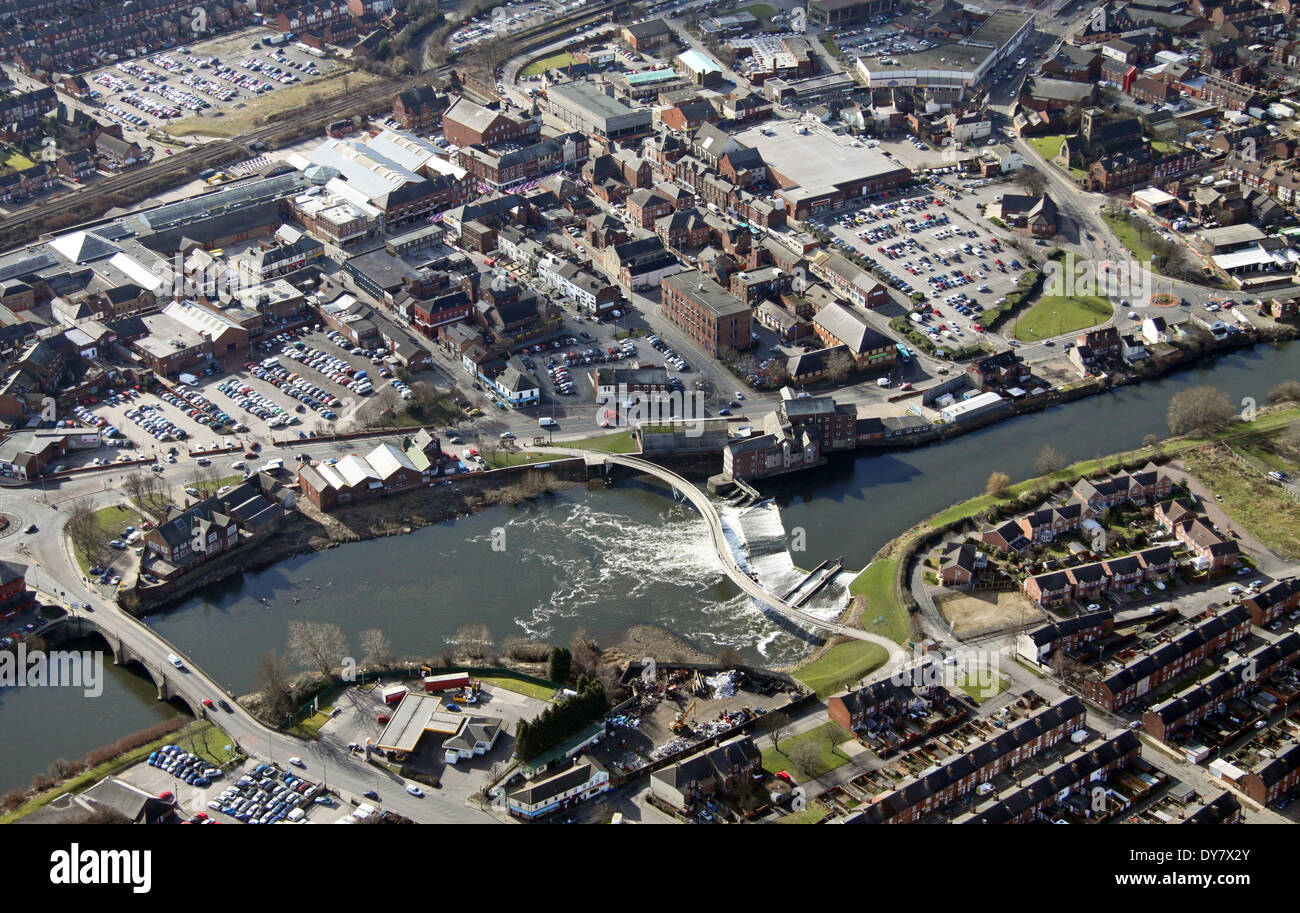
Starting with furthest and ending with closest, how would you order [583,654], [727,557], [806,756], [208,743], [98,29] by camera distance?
[98,29] → [727,557] → [583,654] → [208,743] → [806,756]

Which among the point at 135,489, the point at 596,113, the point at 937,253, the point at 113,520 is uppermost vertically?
the point at 596,113

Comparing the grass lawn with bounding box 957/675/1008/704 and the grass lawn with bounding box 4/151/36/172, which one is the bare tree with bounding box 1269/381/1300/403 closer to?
the grass lawn with bounding box 957/675/1008/704


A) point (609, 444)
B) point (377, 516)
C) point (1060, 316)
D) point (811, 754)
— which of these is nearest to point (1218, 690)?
point (811, 754)

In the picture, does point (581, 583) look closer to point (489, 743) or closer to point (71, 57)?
point (489, 743)

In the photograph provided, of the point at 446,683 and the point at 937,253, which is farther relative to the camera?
the point at 937,253

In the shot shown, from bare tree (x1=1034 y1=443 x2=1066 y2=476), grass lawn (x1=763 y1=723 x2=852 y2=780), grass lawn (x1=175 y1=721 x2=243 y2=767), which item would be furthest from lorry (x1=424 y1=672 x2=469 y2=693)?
bare tree (x1=1034 y1=443 x2=1066 y2=476)

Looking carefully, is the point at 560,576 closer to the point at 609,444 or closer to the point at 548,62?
the point at 609,444

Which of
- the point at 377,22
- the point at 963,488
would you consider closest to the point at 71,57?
the point at 377,22

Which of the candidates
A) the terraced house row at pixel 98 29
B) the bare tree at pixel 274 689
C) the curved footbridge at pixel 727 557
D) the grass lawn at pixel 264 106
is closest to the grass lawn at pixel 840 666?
the curved footbridge at pixel 727 557
